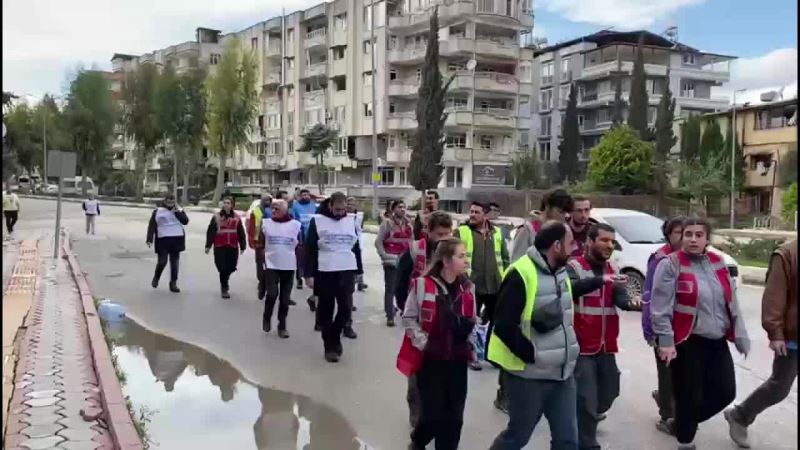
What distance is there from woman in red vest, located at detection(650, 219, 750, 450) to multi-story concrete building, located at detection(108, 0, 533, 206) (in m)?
44.0

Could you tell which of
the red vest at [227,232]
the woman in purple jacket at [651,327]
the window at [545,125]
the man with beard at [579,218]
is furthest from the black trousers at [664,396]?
the window at [545,125]

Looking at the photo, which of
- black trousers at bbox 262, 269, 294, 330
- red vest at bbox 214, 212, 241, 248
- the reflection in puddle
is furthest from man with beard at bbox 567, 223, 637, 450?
red vest at bbox 214, 212, 241, 248

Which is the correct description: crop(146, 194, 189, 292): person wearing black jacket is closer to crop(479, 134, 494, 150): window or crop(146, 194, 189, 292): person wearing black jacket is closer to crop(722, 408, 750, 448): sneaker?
crop(722, 408, 750, 448): sneaker

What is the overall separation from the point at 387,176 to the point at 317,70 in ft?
43.2

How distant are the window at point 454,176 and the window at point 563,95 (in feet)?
70.1

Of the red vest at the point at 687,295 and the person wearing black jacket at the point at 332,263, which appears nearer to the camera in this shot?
the red vest at the point at 687,295

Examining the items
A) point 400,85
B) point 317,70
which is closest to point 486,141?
point 400,85

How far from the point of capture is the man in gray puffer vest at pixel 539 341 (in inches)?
166

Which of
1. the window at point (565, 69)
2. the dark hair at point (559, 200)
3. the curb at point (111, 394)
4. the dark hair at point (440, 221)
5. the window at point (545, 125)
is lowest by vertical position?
the curb at point (111, 394)

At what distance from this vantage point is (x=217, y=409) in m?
6.64

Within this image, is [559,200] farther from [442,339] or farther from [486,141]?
[486,141]

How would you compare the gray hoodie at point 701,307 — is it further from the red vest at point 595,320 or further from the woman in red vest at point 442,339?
the woman in red vest at point 442,339

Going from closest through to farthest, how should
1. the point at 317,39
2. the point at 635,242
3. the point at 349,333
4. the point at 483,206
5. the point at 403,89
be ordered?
the point at 483,206 < the point at 349,333 < the point at 635,242 < the point at 403,89 < the point at 317,39

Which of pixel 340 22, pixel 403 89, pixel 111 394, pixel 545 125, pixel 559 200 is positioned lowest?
pixel 111 394
